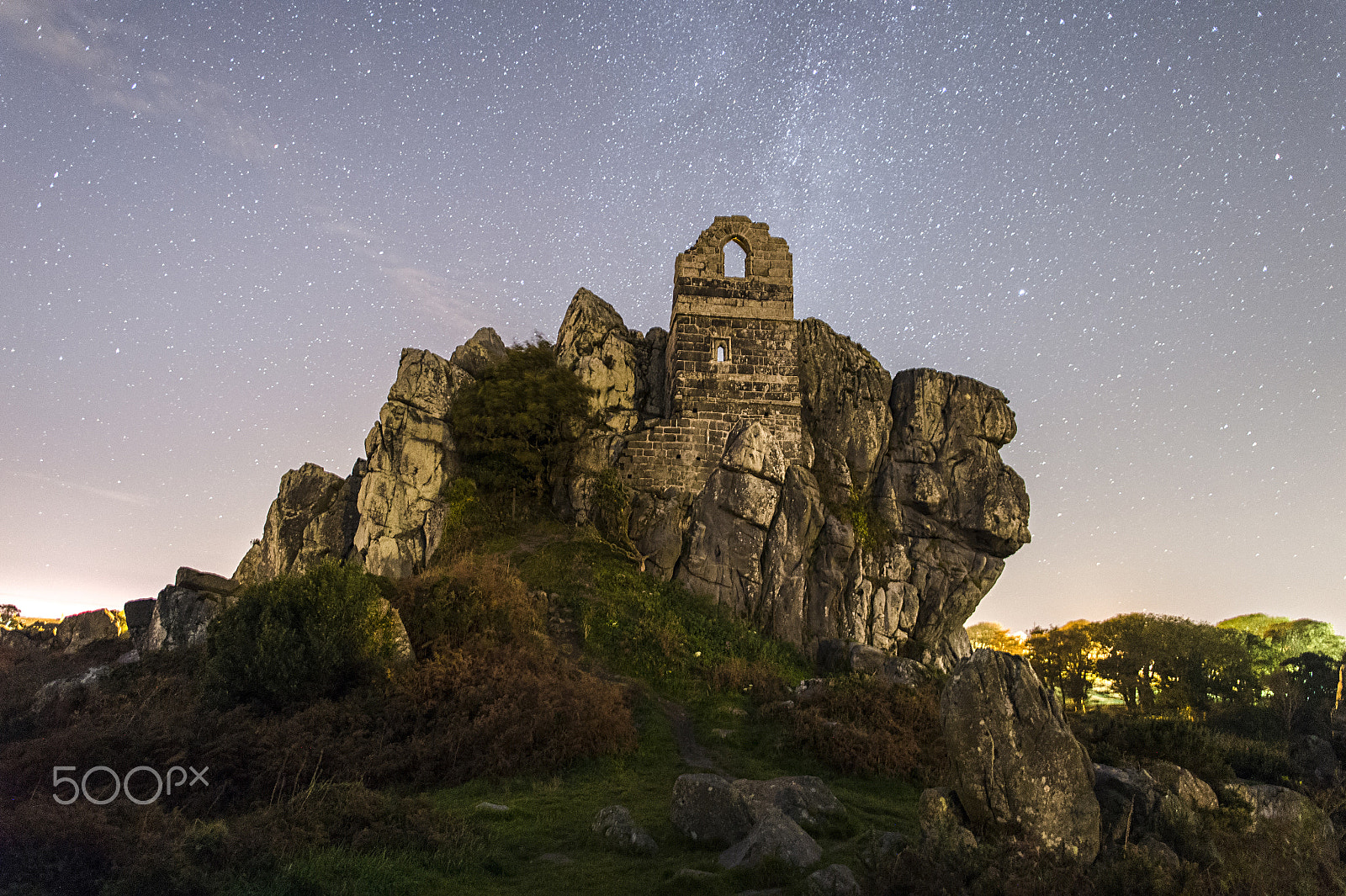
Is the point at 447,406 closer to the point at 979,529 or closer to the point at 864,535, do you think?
the point at 864,535

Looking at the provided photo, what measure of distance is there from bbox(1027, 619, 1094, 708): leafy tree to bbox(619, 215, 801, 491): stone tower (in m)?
23.2

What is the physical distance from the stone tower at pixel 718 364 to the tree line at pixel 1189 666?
1440 cm

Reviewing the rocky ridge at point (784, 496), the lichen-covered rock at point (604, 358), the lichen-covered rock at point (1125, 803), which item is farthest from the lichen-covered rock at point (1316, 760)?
the lichen-covered rock at point (604, 358)

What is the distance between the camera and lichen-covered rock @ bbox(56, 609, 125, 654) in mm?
35719

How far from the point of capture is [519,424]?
3422 centimetres

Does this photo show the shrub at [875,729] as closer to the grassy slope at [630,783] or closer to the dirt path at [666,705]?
the grassy slope at [630,783]

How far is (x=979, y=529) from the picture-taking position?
119ft

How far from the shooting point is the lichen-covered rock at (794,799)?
1270 cm

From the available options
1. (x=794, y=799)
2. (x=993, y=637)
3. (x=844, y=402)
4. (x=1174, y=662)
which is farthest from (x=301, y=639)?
(x=993, y=637)

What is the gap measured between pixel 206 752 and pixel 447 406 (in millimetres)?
21950

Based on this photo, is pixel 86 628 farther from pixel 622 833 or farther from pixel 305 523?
pixel 622 833

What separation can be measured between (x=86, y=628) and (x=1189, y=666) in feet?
174

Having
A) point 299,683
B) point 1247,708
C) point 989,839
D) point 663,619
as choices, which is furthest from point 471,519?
point 1247,708

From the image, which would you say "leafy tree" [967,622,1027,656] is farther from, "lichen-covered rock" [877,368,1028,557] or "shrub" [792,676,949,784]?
"shrub" [792,676,949,784]
